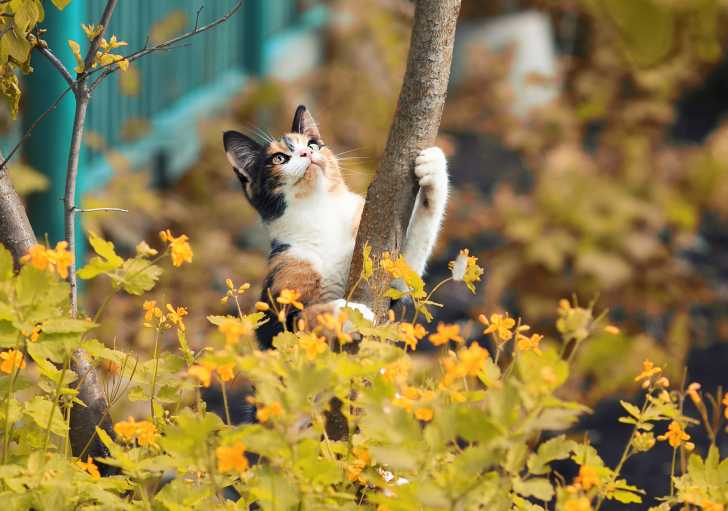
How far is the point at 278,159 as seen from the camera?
2656 millimetres

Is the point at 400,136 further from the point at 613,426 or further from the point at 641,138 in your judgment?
the point at 641,138

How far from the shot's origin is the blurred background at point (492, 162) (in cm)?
433

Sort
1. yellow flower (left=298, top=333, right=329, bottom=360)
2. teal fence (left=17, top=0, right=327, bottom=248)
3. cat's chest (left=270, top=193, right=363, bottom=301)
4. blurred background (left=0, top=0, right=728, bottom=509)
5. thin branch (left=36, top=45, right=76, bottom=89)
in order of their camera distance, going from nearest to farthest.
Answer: yellow flower (left=298, top=333, right=329, bottom=360) → thin branch (left=36, top=45, right=76, bottom=89) → cat's chest (left=270, top=193, right=363, bottom=301) → teal fence (left=17, top=0, right=327, bottom=248) → blurred background (left=0, top=0, right=728, bottom=509)

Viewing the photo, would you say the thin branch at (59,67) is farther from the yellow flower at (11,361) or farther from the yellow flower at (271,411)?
the yellow flower at (271,411)

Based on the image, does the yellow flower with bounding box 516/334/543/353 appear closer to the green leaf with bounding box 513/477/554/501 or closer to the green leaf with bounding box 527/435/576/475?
the green leaf with bounding box 527/435/576/475

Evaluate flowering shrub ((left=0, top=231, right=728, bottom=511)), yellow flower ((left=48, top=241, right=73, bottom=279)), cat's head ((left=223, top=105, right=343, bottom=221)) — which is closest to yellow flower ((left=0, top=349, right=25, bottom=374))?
flowering shrub ((left=0, top=231, right=728, bottom=511))

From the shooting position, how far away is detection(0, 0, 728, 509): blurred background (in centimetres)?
433

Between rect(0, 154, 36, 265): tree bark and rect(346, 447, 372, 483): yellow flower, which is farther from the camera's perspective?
rect(0, 154, 36, 265): tree bark

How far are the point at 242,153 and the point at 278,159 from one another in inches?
4.2

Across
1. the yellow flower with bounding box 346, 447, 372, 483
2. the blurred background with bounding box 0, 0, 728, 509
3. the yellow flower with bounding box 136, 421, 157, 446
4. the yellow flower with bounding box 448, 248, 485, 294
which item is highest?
the yellow flower with bounding box 448, 248, 485, 294

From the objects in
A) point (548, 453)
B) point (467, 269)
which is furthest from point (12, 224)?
point (548, 453)

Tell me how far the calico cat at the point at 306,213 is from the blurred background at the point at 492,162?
4.89ft

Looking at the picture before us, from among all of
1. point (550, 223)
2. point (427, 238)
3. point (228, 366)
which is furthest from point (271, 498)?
point (550, 223)

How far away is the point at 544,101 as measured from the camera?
7125 millimetres
